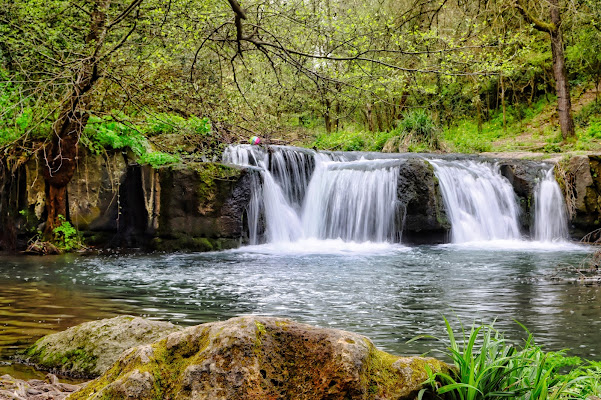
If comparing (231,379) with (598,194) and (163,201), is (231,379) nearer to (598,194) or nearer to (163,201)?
(163,201)

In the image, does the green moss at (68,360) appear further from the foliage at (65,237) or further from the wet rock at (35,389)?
the foliage at (65,237)

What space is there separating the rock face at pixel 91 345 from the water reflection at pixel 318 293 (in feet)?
1.58

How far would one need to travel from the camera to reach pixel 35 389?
3486 millimetres

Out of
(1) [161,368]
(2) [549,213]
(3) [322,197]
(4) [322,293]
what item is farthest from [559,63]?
(1) [161,368]

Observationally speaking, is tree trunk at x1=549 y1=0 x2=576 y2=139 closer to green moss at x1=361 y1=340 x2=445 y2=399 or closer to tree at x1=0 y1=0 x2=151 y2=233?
tree at x1=0 y1=0 x2=151 y2=233

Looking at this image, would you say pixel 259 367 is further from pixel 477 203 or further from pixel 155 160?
pixel 477 203

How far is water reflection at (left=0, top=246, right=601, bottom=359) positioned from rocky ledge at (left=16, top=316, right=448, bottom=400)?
284 centimetres

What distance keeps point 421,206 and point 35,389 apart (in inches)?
519

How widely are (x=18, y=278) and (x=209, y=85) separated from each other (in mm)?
5049

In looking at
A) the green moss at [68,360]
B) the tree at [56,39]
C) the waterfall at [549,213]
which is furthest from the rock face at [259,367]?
the waterfall at [549,213]

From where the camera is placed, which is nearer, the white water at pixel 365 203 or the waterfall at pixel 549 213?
the white water at pixel 365 203

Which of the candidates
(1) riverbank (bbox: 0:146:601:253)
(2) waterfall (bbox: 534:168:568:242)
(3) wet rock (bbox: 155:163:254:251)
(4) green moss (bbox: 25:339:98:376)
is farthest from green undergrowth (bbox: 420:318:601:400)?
(2) waterfall (bbox: 534:168:568:242)

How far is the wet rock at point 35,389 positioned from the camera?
3170 millimetres

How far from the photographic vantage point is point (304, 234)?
16.0m
